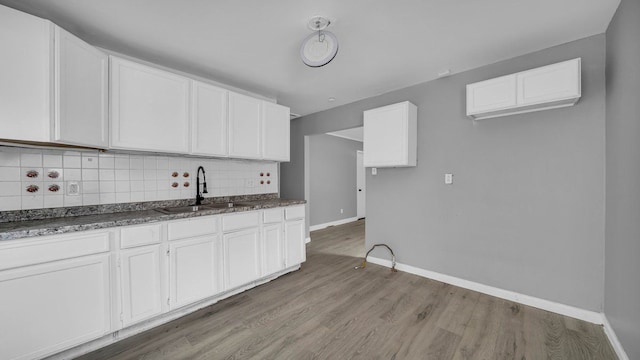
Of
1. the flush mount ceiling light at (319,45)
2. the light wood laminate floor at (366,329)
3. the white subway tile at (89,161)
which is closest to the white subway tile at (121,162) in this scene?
the white subway tile at (89,161)

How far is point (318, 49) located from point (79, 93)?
1787 mm

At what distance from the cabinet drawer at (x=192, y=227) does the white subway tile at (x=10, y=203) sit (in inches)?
40.2

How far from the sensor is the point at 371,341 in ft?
6.20

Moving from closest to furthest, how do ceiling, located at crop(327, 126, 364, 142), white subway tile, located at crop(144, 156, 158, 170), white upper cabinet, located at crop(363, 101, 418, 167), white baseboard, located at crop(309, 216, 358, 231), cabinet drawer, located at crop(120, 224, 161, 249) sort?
cabinet drawer, located at crop(120, 224, 161, 249)
white subway tile, located at crop(144, 156, 158, 170)
white upper cabinet, located at crop(363, 101, 418, 167)
white baseboard, located at crop(309, 216, 358, 231)
ceiling, located at crop(327, 126, 364, 142)

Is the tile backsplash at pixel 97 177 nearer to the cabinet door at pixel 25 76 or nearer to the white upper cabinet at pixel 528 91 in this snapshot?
the cabinet door at pixel 25 76

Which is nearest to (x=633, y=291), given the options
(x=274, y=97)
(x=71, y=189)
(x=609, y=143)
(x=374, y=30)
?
(x=609, y=143)

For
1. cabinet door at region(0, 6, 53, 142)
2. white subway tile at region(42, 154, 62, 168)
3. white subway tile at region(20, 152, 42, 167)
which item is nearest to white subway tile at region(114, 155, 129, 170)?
white subway tile at region(42, 154, 62, 168)

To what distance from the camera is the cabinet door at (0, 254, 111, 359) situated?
4.84 ft

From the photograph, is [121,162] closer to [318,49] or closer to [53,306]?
[53,306]

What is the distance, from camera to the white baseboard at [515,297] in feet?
6.93

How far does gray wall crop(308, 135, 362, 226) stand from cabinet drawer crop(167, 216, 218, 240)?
128 inches

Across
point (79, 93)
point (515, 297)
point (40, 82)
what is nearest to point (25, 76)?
point (40, 82)

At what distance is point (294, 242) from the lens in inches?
124

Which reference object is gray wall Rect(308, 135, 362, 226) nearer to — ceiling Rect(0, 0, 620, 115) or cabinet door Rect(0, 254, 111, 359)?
ceiling Rect(0, 0, 620, 115)
